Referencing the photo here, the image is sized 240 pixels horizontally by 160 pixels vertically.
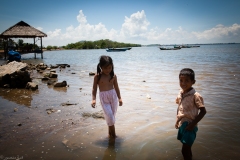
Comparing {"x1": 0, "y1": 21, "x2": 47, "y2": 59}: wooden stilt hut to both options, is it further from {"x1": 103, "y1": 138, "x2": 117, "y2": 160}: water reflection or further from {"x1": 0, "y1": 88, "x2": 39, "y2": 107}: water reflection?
{"x1": 103, "y1": 138, "x2": 117, "y2": 160}: water reflection

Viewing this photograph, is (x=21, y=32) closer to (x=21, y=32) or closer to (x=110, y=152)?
(x=21, y=32)

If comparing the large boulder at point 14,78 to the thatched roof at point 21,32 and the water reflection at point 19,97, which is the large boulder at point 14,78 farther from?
the thatched roof at point 21,32

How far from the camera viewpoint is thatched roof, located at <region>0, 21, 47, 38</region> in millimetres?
23956

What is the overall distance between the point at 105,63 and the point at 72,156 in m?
1.62

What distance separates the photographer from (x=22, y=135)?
3371 millimetres

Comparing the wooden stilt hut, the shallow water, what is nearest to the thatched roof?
the wooden stilt hut

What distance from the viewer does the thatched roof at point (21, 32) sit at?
2396 cm

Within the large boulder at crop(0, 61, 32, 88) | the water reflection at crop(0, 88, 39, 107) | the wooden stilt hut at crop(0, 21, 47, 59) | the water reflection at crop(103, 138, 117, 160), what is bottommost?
the water reflection at crop(103, 138, 117, 160)

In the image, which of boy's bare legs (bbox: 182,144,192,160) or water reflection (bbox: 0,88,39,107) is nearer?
boy's bare legs (bbox: 182,144,192,160)

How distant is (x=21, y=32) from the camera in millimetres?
24828

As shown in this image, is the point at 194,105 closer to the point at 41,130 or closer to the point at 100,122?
the point at 100,122

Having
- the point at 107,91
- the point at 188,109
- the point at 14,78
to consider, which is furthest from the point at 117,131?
the point at 14,78

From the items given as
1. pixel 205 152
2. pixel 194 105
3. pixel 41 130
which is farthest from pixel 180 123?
pixel 41 130

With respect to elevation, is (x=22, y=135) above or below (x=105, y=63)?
below
